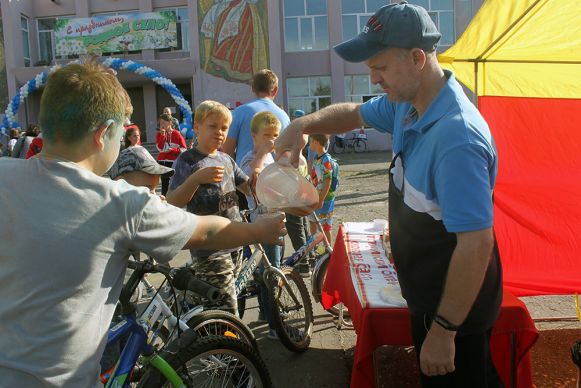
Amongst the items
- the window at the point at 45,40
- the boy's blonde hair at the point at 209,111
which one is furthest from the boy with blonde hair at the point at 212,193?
the window at the point at 45,40

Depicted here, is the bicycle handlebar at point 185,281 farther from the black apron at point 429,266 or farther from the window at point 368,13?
the window at point 368,13

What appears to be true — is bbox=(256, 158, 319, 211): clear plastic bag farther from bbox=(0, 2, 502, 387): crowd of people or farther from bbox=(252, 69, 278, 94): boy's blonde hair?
bbox=(252, 69, 278, 94): boy's blonde hair

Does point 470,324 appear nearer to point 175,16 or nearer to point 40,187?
point 40,187

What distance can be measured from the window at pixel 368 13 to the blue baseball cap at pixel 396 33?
23985 millimetres

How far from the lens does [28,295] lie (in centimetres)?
143

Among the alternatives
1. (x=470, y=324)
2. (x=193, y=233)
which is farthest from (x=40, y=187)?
(x=470, y=324)

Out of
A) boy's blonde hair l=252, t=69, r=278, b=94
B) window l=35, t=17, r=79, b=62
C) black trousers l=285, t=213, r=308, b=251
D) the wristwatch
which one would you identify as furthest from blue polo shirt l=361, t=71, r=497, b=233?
window l=35, t=17, r=79, b=62

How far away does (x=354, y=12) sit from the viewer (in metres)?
24.9

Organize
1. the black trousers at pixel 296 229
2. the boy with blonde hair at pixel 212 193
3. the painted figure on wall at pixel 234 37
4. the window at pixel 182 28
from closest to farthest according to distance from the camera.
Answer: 1. the boy with blonde hair at pixel 212 193
2. the black trousers at pixel 296 229
3. the painted figure on wall at pixel 234 37
4. the window at pixel 182 28

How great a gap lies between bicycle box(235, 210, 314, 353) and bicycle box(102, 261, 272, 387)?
3.17 feet

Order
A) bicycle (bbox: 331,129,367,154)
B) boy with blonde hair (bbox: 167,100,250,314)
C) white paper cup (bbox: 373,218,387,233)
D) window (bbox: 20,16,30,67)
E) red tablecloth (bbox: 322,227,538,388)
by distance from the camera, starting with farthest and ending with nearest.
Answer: window (bbox: 20,16,30,67) < bicycle (bbox: 331,129,367,154) < white paper cup (bbox: 373,218,387,233) < boy with blonde hair (bbox: 167,100,250,314) < red tablecloth (bbox: 322,227,538,388)

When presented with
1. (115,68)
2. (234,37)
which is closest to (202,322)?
(115,68)

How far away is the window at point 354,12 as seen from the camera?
981 inches

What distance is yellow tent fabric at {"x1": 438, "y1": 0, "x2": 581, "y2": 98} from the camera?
3260mm
